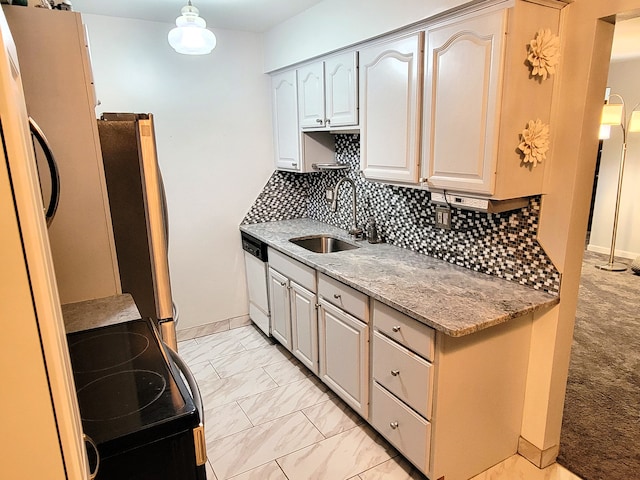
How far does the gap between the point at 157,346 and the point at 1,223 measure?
36.6 inches

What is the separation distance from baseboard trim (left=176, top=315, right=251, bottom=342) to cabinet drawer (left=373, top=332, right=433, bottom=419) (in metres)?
1.95

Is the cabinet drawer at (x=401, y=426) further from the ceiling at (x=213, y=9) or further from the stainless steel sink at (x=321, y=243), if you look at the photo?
the ceiling at (x=213, y=9)

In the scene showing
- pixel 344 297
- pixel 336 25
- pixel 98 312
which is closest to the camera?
pixel 98 312

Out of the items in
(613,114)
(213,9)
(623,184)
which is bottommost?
(623,184)

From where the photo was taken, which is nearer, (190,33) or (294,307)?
(190,33)

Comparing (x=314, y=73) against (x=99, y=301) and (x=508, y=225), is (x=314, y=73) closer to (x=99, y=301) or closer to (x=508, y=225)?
(x=508, y=225)

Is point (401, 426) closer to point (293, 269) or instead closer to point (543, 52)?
point (293, 269)

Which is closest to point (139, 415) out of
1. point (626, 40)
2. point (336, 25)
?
point (336, 25)

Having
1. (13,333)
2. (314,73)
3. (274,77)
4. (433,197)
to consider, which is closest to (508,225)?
(433,197)

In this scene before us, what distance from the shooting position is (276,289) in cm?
322

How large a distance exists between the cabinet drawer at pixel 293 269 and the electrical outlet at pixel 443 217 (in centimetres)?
81

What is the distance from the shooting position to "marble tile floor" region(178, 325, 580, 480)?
7.01ft

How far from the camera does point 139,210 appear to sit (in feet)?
6.91

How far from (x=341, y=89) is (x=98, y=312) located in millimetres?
1915
